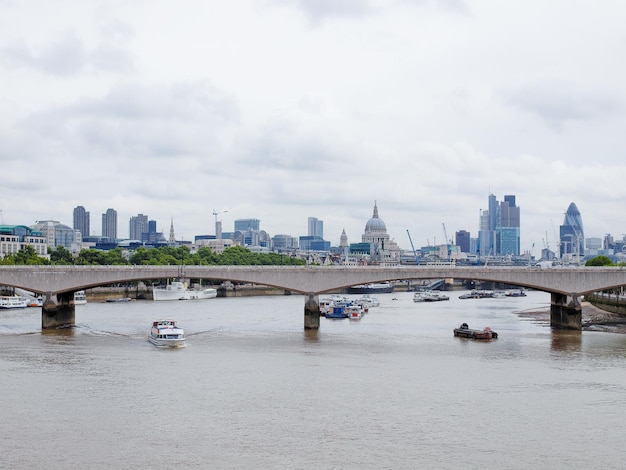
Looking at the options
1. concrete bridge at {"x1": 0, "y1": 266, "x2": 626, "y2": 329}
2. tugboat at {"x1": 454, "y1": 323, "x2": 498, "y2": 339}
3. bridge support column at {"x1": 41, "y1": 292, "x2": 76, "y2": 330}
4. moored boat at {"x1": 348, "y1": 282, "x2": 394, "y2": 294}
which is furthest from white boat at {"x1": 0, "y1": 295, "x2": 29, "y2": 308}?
moored boat at {"x1": 348, "y1": 282, "x2": 394, "y2": 294}

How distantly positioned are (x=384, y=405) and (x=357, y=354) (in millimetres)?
18472

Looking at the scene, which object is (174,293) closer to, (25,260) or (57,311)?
(25,260)

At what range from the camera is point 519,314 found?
348 ft

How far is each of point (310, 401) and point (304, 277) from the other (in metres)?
35.9

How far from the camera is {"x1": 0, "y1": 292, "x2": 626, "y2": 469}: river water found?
33.6 metres

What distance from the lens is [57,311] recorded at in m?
77.9

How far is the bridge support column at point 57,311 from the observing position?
251 ft

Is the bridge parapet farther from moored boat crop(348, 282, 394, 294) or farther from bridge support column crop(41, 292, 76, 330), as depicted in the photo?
moored boat crop(348, 282, 394, 294)

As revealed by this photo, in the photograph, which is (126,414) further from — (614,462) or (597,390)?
(597,390)

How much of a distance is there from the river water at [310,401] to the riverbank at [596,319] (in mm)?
10297

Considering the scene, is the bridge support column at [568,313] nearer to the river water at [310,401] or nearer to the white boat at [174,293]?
the river water at [310,401]

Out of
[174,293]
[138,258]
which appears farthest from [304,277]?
[138,258]

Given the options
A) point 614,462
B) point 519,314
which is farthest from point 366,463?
point 519,314

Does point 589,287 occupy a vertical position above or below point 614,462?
above
